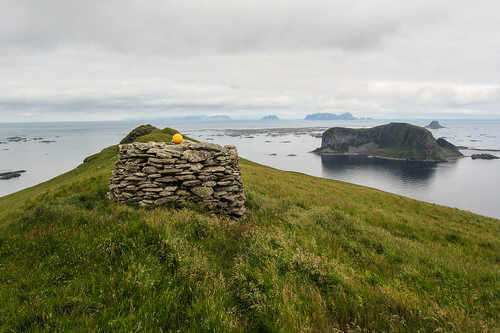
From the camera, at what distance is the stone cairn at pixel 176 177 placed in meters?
11.4

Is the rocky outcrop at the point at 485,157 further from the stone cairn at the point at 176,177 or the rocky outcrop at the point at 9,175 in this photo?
the rocky outcrop at the point at 9,175

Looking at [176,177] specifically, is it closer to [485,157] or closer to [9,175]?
[9,175]

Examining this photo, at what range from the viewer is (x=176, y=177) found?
11.6 metres

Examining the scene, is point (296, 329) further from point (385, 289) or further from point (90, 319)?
point (90, 319)

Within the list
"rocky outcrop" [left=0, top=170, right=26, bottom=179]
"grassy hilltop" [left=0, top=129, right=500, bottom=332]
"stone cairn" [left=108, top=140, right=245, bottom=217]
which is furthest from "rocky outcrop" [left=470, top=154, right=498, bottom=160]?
"rocky outcrop" [left=0, top=170, right=26, bottom=179]

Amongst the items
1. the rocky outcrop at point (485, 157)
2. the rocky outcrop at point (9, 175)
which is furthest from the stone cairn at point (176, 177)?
the rocky outcrop at point (485, 157)

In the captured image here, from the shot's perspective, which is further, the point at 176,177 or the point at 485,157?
the point at 485,157

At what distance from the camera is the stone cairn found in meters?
11.4

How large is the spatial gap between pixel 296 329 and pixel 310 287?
1435 millimetres

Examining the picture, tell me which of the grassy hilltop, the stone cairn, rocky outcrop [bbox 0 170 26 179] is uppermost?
the stone cairn

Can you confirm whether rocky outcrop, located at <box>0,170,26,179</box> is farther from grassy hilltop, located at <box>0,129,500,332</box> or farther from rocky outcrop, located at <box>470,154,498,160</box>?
rocky outcrop, located at <box>470,154,498,160</box>

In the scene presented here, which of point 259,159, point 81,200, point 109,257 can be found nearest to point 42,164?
point 259,159

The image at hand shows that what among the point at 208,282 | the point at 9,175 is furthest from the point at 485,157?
the point at 9,175

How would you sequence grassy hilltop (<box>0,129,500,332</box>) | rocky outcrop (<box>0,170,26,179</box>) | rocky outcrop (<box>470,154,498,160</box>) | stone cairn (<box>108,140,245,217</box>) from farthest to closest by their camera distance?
rocky outcrop (<box>470,154,498,160</box>) → rocky outcrop (<box>0,170,26,179</box>) → stone cairn (<box>108,140,245,217</box>) → grassy hilltop (<box>0,129,500,332</box>)
